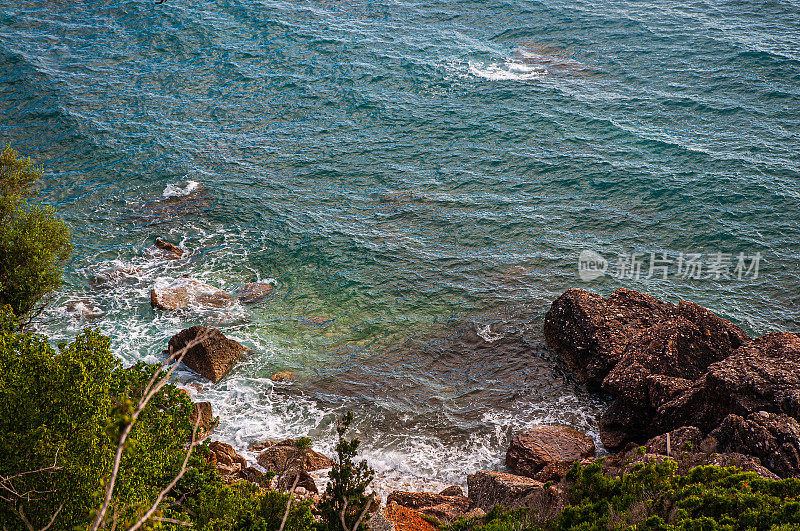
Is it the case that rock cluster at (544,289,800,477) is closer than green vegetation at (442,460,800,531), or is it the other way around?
green vegetation at (442,460,800,531)

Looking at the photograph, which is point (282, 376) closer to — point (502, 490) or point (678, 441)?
point (502, 490)

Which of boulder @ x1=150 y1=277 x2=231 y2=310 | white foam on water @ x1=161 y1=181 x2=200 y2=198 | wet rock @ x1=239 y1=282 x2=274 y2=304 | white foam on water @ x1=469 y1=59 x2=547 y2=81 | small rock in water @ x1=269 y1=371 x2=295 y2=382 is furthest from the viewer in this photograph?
white foam on water @ x1=469 y1=59 x2=547 y2=81

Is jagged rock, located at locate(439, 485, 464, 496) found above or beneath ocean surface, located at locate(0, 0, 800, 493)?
beneath

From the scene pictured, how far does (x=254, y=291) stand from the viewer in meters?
29.3

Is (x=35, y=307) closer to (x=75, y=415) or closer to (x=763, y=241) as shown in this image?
(x=75, y=415)

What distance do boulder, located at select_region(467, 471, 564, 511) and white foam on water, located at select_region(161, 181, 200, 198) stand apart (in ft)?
87.3

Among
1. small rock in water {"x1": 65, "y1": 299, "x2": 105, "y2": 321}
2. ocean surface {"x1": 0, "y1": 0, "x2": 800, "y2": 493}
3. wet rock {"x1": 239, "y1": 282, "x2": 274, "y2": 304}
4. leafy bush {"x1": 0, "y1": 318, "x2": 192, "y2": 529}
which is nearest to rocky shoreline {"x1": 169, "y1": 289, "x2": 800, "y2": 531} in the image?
ocean surface {"x1": 0, "y1": 0, "x2": 800, "y2": 493}

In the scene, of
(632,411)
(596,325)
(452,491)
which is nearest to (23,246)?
(452,491)

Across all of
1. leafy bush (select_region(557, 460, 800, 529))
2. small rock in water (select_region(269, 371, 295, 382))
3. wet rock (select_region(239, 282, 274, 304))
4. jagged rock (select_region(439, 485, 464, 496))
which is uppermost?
leafy bush (select_region(557, 460, 800, 529))

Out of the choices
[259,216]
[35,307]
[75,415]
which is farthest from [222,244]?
[75,415]

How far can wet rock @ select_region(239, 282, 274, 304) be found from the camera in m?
28.8

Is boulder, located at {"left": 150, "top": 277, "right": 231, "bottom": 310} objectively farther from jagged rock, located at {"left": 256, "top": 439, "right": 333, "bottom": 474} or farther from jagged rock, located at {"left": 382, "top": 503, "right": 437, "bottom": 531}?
jagged rock, located at {"left": 382, "top": 503, "right": 437, "bottom": 531}

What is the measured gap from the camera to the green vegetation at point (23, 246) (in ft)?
78.7

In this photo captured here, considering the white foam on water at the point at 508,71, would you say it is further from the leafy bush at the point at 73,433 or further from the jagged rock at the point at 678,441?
the leafy bush at the point at 73,433
